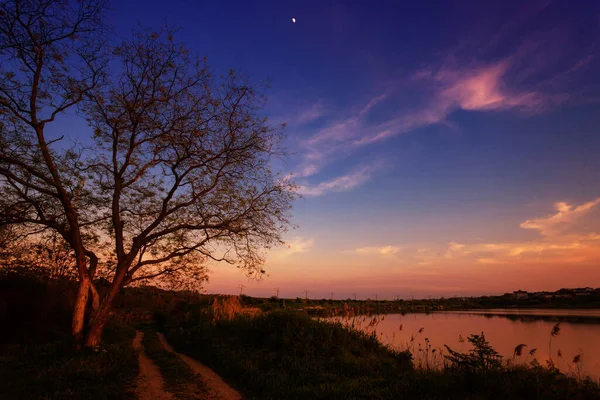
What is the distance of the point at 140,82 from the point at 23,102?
4185 mm

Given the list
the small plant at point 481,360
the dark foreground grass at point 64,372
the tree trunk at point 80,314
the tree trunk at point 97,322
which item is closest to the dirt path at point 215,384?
the dark foreground grass at point 64,372

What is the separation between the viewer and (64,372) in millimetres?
9359

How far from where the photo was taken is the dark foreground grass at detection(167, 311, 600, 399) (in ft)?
25.9

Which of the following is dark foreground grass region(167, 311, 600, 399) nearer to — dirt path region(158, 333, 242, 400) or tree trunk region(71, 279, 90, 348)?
dirt path region(158, 333, 242, 400)

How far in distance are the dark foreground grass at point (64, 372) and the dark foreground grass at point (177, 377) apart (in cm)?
94

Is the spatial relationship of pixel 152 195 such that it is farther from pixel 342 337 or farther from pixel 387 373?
pixel 387 373

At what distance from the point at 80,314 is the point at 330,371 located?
10147 millimetres

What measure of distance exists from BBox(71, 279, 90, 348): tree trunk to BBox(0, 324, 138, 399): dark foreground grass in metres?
0.40

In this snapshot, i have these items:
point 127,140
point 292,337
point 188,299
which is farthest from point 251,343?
point 188,299

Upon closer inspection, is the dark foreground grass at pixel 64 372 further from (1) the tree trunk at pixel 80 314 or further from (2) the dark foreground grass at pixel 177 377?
(2) the dark foreground grass at pixel 177 377

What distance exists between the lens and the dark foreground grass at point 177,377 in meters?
9.27

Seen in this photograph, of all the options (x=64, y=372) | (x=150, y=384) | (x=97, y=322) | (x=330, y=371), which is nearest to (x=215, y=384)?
(x=150, y=384)

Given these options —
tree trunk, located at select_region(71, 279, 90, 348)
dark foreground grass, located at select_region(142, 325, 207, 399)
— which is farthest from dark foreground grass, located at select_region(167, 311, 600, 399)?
tree trunk, located at select_region(71, 279, 90, 348)

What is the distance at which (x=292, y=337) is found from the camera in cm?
1309
